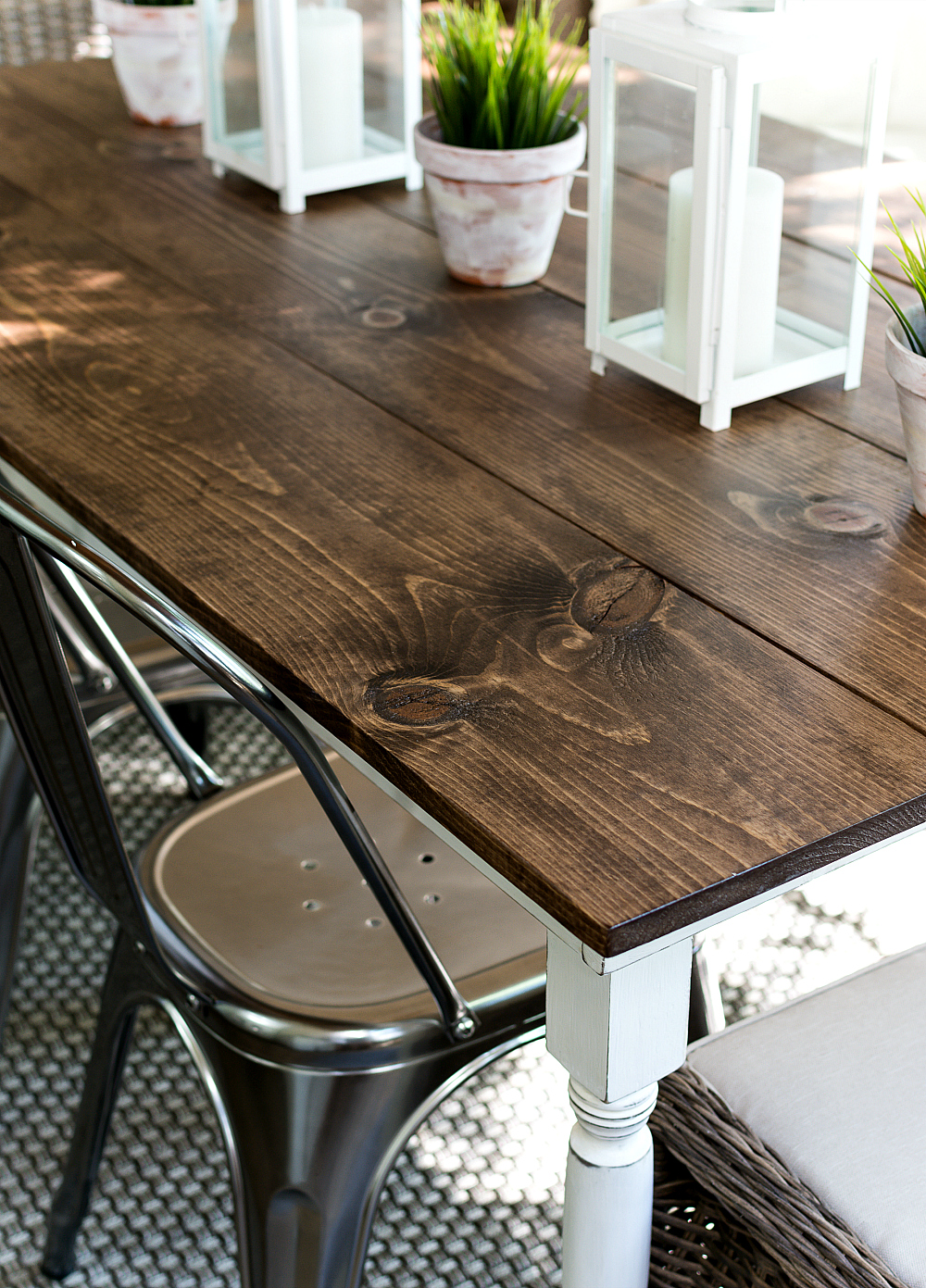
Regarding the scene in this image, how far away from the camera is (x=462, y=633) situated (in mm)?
808

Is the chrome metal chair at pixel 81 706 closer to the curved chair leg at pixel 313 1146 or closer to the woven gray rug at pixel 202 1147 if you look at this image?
the woven gray rug at pixel 202 1147

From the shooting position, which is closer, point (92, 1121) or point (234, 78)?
point (92, 1121)

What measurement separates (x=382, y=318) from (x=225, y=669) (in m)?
0.59

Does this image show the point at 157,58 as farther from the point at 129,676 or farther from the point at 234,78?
the point at 129,676

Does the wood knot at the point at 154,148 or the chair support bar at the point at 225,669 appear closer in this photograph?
the chair support bar at the point at 225,669

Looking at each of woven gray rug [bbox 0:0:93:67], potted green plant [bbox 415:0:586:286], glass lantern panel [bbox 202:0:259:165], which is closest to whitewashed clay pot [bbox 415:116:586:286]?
potted green plant [bbox 415:0:586:286]

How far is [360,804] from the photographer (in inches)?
45.0

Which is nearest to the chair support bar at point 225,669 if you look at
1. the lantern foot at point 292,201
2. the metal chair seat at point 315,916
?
the metal chair seat at point 315,916

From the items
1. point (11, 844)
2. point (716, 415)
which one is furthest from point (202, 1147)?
point (716, 415)

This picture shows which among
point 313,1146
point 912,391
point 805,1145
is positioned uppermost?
point 912,391

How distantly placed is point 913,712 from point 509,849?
240mm

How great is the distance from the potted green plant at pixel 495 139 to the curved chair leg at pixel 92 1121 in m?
0.71

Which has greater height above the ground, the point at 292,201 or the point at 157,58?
the point at 157,58

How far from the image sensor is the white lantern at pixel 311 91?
1.40 metres
